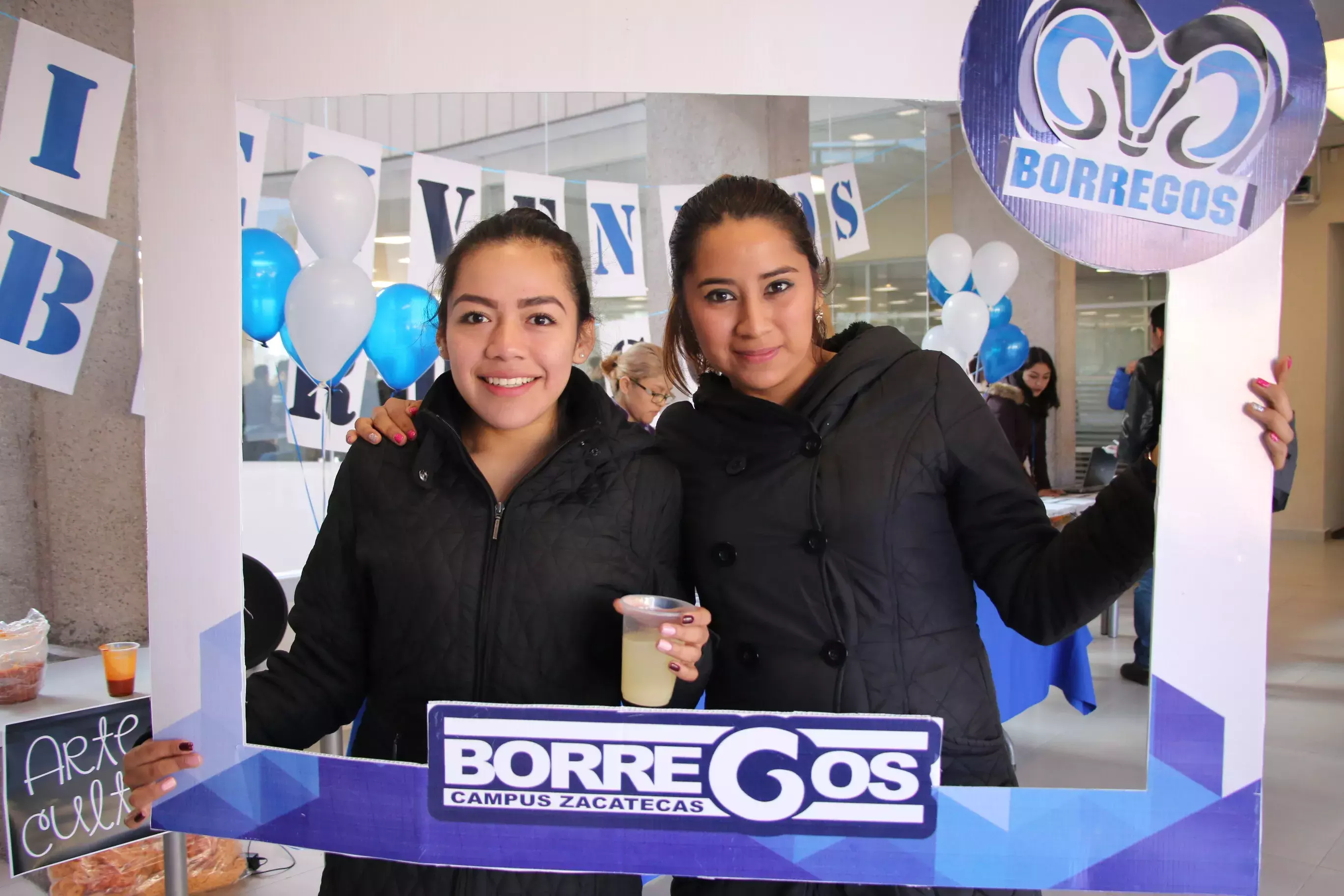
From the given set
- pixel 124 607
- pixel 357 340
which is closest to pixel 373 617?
pixel 357 340

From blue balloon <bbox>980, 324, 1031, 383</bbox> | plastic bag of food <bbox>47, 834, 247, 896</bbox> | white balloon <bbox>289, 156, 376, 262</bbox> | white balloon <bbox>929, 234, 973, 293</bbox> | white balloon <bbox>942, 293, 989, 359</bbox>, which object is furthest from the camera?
blue balloon <bbox>980, 324, 1031, 383</bbox>

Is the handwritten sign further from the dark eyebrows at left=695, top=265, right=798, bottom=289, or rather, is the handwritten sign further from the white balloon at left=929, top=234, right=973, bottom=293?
the white balloon at left=929, top=234, right=973, bottom=293

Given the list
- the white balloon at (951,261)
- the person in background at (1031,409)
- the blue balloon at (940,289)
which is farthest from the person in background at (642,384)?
the blue balloon at (940,289)

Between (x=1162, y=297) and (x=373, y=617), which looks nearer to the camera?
(x=1162, y=297)

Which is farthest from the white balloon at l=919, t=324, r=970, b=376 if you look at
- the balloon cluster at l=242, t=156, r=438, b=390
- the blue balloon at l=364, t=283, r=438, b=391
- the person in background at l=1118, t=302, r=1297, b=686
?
the person in background at l=1118, t=302, r=1297, b=686

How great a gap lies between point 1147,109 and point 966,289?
4.51 metres

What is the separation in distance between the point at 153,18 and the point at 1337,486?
1182 centimetres

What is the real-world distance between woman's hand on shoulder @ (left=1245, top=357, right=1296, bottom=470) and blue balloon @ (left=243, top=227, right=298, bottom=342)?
9.95ft

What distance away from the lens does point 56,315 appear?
8.63 feet

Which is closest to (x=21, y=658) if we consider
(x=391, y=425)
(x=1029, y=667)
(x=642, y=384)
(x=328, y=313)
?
(x=328, y=313)

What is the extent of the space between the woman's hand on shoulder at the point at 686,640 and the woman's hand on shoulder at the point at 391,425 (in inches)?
15.5

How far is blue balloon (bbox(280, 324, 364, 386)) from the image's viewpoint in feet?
9.96

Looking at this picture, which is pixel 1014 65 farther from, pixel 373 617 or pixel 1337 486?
pixel 1337 486

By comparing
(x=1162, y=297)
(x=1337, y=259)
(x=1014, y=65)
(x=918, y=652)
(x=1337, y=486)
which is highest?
(x=1337, y=259)
